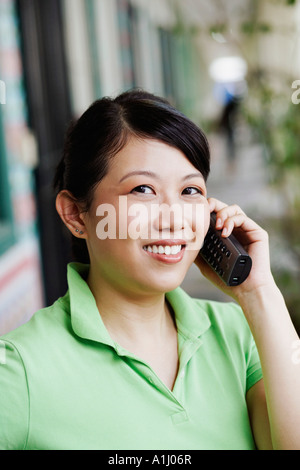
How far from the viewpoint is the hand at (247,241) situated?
39.6 inches

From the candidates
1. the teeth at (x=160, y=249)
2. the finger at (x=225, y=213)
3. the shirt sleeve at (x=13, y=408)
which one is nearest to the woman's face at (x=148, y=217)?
the teeth at (x=160, y=249)

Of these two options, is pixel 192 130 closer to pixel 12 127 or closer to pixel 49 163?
pixel 12 127

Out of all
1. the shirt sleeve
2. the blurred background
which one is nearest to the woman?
the shirt sleeve

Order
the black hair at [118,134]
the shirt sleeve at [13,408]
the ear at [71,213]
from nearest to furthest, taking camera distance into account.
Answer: the shirt sleeve at [13,408]
the black hair at [118,134]
the ear at [71,213]

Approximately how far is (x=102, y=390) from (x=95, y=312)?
0.14 meters

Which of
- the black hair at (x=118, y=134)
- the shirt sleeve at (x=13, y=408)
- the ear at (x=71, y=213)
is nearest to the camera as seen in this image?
the shirt sleeve at (x=13, y=408)

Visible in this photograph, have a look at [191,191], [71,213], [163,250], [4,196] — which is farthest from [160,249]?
[4,196]

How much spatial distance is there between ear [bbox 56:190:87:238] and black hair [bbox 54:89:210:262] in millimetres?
16

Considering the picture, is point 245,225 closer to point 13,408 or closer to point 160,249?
point 160,249

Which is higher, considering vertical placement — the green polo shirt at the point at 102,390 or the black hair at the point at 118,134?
the black hair at the point at 118,134

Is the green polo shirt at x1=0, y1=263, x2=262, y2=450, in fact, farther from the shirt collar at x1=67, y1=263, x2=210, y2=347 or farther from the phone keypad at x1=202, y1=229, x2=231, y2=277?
the phone keypad at x1=202, y1=229, x2=231, y2=277

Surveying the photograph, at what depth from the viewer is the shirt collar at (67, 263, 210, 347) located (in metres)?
0.88

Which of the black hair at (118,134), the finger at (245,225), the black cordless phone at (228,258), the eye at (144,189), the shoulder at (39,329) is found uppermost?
the black hair at (118,134)

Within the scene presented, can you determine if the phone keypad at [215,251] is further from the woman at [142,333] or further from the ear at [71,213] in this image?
the ear at [71,213]
